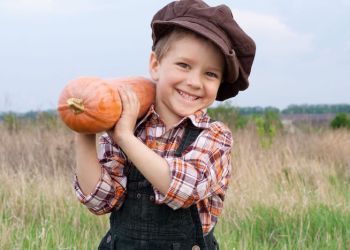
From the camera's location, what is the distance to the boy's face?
2154mm

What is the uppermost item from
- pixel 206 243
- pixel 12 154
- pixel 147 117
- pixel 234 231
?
pixel 147 117

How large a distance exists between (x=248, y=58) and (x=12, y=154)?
6190 mm

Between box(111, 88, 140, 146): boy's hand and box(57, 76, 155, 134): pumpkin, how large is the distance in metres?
0.02

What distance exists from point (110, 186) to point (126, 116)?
0.29m

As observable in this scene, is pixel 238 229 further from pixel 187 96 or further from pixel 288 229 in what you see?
pixel 187 96

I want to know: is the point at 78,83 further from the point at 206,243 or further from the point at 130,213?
the point at 206,243

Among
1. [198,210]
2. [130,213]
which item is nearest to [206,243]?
[198,210]

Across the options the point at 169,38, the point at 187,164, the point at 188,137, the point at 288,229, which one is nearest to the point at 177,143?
the point at 188,137

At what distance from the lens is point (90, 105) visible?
2.03m

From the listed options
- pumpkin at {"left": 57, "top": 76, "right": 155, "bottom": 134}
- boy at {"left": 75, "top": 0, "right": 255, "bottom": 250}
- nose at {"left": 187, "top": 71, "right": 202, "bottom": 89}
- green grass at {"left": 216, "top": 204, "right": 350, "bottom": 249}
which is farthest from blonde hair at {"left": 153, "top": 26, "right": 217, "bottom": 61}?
green grass at {"left": 216, "top": 204, "right": 350, "bottom": 249}

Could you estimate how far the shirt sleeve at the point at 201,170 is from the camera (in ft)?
6.72

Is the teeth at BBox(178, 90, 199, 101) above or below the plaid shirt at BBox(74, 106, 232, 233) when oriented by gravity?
above

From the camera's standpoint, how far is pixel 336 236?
3.97 meters

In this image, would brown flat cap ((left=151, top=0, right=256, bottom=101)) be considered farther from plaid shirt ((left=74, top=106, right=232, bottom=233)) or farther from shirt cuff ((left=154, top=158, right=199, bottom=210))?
shirt cuff ((left=154, top=158, right=199, bottom=210))
